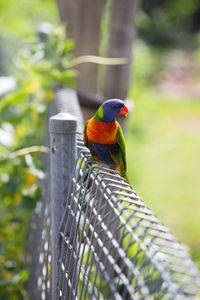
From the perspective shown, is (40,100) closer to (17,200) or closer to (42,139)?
(42,139)

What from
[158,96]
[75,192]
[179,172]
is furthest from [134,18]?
[158,96]

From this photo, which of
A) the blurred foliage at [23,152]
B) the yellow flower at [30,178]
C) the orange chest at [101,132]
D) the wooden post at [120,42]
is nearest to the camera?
the orange chest at [101,132]

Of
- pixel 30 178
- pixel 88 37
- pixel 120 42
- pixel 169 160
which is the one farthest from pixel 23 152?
pixel 169 160

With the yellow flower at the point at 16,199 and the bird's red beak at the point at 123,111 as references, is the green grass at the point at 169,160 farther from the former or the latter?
the bird's red beak at the point at 123,111

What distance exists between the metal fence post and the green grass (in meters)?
1.94

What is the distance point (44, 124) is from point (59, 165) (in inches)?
34.8

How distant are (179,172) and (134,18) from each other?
2942mm

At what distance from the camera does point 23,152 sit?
160cm

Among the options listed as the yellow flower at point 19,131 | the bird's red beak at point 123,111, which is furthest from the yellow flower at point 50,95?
the bird's red beak at point 123,111

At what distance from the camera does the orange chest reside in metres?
1.01

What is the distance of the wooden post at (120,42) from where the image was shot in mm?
1865

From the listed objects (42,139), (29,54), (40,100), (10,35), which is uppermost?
(10,35)

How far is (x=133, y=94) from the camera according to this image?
6.31 m

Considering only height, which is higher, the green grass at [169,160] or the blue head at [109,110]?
the green grass at [169,160]
